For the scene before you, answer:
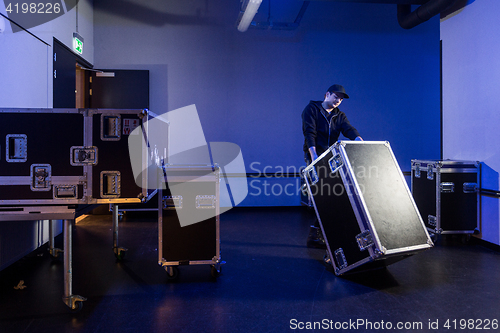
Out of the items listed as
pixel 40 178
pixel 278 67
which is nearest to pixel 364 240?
pixel 40 178

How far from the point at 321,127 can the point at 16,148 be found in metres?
2.54

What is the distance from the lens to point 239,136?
16.9 ft

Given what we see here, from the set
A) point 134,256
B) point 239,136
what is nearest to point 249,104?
point 239,136

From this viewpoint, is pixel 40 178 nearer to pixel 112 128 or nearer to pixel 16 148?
pixel 16 148

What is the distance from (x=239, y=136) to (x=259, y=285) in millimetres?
3284

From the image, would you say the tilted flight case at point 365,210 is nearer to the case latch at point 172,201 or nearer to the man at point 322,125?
the man at point 322,125

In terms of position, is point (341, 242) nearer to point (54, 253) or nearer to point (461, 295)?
point (461, 295)

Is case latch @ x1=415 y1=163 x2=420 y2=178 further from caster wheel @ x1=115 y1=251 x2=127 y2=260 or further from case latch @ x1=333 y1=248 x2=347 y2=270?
caster wheel @ x1=115 y1=251 x2=127 y2=260

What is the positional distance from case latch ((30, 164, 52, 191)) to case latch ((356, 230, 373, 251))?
215 cm

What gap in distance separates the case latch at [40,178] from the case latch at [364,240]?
7.07 ft

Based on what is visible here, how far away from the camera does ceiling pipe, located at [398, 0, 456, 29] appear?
3699 mm

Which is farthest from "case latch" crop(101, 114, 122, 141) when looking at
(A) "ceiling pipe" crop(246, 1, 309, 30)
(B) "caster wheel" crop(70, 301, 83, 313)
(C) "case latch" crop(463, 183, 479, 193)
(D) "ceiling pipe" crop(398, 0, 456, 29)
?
(D) "ceiling pipe" crop(398, 0, 456, 29)

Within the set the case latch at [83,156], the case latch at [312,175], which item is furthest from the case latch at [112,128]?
the case latch at [312,175]

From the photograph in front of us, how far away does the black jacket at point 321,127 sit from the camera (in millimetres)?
2916
